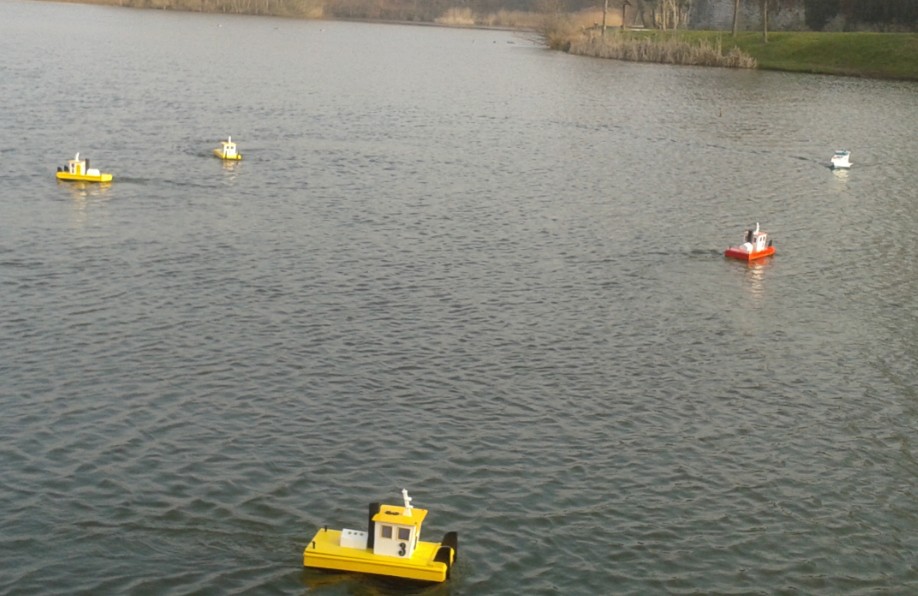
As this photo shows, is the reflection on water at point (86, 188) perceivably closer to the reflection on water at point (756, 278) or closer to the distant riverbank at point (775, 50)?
the reflection on water at point (756, 278)

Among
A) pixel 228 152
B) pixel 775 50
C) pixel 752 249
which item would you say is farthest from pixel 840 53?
pixel 752 249

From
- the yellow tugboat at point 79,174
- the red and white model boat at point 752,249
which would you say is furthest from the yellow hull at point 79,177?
the red and white model boat at point 752,249

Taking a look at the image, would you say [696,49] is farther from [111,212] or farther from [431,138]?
[111,212]

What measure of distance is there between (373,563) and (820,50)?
387 feet

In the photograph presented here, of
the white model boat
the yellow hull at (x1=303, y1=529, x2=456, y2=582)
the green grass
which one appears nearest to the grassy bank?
the green grass

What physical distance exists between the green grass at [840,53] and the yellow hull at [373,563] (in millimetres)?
107154

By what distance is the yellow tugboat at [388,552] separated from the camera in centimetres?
2280

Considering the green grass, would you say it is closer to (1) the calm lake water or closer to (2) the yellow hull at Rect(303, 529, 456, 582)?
(1) the calm lake water

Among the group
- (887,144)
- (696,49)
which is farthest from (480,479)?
(696,49)

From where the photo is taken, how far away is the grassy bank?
121625mm

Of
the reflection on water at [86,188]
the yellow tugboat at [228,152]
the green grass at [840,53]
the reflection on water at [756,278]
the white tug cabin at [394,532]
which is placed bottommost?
the white tug cabin at [394,532]

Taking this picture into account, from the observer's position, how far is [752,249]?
4706 cm

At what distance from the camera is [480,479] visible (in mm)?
27141

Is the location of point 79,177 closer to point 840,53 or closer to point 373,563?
point 373,563
